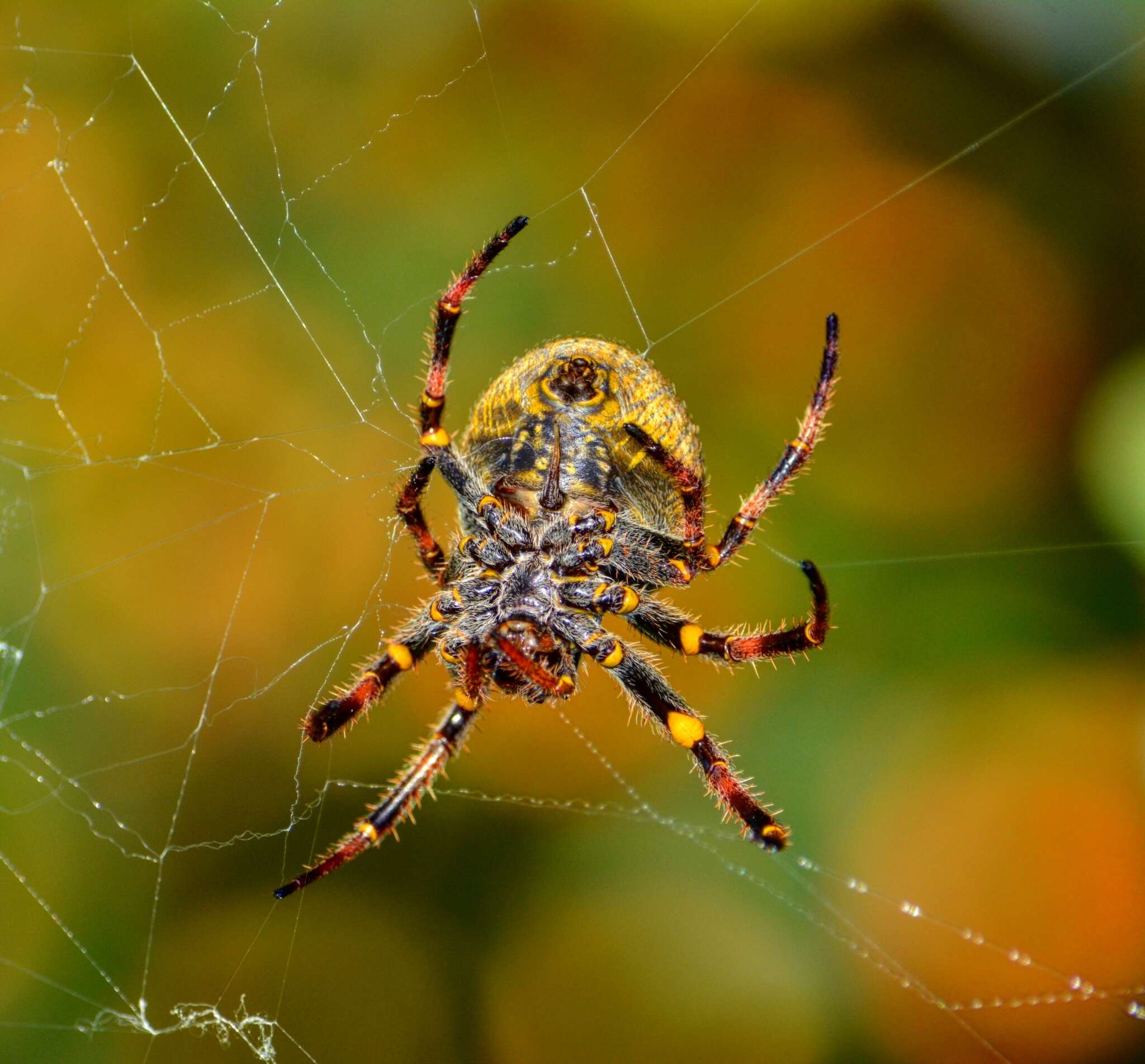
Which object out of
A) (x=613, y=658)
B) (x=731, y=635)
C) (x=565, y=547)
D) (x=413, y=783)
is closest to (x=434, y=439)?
(x=565, y=547)

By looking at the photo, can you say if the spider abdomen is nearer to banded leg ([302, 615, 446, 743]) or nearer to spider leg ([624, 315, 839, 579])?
spider leg ([624, 315, 839, 579])

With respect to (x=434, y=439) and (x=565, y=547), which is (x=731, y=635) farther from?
(x=434, y=439)

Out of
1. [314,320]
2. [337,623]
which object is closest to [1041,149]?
[314,320]

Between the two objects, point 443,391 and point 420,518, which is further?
point 420,518

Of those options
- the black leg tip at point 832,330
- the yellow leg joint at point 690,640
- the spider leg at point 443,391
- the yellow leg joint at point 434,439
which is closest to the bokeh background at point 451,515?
the spider leg at point 443,391

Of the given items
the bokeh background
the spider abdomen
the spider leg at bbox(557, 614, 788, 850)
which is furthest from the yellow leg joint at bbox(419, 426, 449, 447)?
the bokeh background

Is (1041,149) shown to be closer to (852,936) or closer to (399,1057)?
(852,936)
